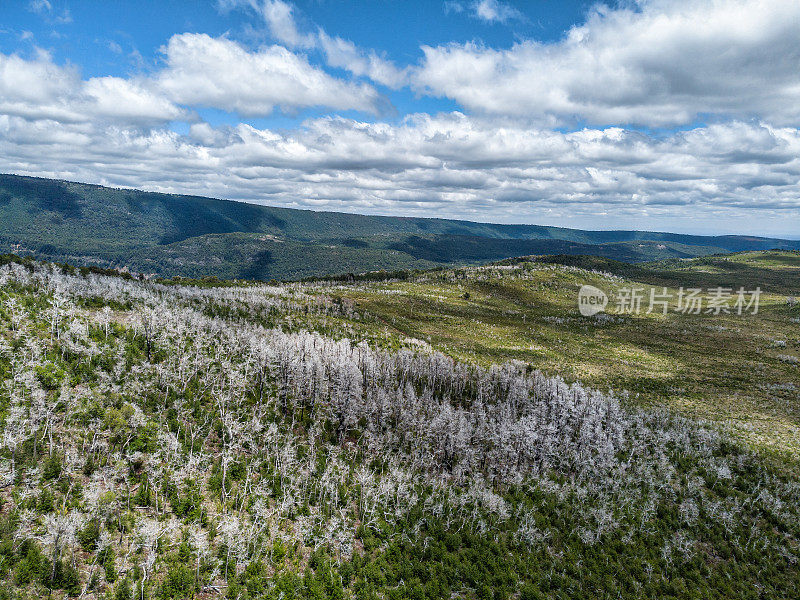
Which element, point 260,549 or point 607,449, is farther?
point 607,449

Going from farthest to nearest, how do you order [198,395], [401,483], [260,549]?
[198,395], [401,483], [260,549]

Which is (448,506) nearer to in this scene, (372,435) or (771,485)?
(372,435)

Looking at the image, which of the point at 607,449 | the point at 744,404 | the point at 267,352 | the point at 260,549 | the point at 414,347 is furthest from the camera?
the point at 414,347

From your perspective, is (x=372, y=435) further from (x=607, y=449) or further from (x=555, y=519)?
(x=607, y=449)

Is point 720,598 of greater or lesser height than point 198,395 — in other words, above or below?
below

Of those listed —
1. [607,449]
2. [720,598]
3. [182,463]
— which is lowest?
[720,598]

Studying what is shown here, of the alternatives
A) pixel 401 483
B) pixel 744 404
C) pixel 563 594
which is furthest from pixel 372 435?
pixel 744 404
